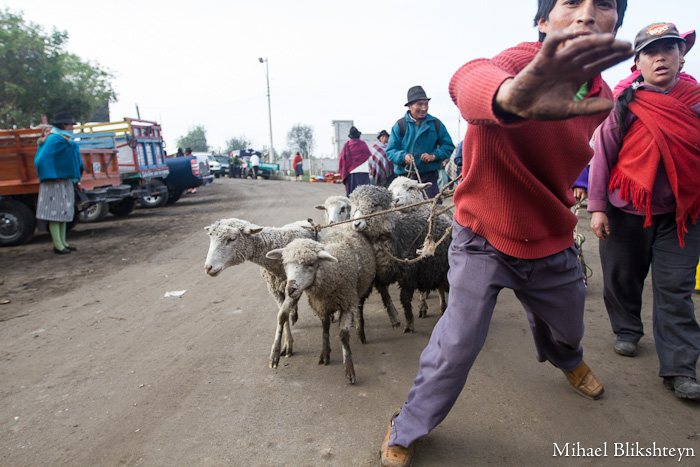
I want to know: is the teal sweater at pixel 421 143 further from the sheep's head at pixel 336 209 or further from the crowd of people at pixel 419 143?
the sheep's head at pixel 336 209

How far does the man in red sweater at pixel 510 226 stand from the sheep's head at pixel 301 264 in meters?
1.28

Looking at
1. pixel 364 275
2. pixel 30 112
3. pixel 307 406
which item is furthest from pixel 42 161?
pixel 30 112

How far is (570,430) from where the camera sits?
2.48 meters

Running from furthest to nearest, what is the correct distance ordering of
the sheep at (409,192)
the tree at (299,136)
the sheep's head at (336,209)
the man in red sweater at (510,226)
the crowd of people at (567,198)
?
the tree at (299,136), the sheep's head at (336,209), the sheep at (409,192), the man in red sweater at (510,226), the crowd of people at (567,198)

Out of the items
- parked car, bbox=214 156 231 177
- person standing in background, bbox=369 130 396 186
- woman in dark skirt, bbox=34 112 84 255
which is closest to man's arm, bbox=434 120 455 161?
person standing in background, bbox=369 130 396 186

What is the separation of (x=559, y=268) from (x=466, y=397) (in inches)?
46.2

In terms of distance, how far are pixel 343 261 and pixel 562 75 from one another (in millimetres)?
2544

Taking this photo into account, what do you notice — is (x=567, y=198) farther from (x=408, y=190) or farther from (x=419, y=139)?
(x=419, y=139)

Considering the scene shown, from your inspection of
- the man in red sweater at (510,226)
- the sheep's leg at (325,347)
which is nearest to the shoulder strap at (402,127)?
the sheep's leg at (325,347)

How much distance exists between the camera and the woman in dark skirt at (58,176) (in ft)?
24.9

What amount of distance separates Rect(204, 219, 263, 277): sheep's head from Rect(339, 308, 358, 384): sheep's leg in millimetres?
1094

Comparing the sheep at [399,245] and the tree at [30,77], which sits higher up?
the tree at [30,77]

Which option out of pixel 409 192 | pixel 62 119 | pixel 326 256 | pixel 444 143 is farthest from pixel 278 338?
pixel 62 119

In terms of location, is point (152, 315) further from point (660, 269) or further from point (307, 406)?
point (660, 269)
